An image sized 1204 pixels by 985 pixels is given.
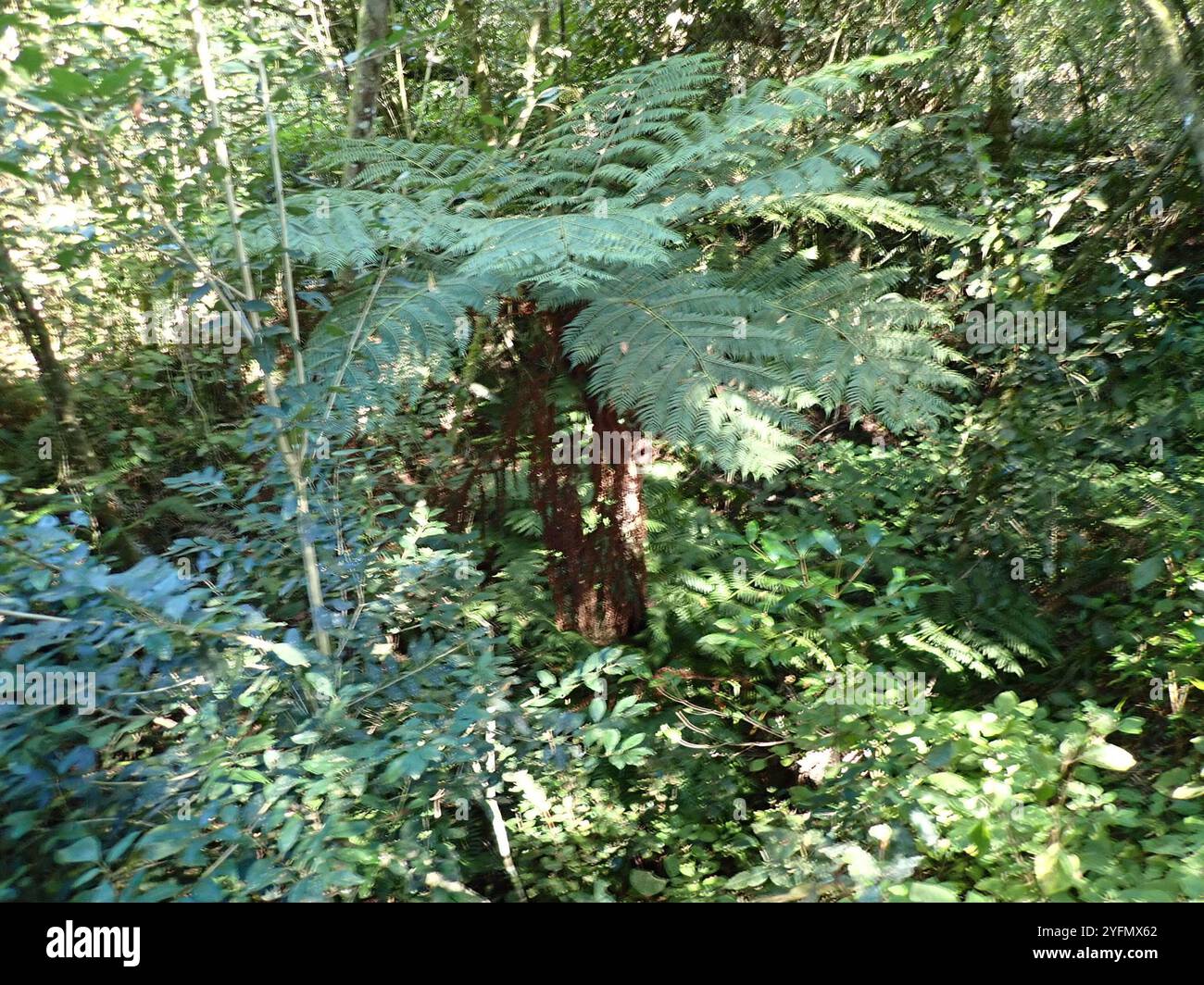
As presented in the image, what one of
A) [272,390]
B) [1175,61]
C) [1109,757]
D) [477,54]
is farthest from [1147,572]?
[477,54]

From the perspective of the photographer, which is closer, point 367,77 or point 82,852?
point 82,852

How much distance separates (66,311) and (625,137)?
2.93 meters

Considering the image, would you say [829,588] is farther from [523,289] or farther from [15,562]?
[15,562]

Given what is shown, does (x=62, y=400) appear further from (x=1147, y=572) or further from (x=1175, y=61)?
(x=1175, y=61)

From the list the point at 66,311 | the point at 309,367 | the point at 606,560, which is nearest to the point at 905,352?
the point at 606,560

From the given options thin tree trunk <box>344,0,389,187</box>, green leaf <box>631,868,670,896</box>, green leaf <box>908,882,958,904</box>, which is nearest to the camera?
green leaf <box>908,882,958,904</box>

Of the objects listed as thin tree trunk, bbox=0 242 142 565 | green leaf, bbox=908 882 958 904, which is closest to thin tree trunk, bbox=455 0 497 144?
thin tree trunk, bbox=0 242 142 565

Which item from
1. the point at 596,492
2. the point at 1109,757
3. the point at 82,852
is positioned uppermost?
the point at 596,492

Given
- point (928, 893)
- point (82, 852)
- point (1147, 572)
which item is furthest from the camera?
point (1147, 572)

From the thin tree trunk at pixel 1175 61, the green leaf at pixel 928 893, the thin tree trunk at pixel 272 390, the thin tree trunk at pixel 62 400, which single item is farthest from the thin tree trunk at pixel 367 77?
the green leaf at pixel 928 893

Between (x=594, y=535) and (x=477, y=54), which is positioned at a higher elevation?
(x=477, y=54)

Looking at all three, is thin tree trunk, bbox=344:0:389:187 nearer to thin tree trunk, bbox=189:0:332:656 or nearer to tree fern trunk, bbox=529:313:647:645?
tree fern trunk, bbox=529:313:647:645

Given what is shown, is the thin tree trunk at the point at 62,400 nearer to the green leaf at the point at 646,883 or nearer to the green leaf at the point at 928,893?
the green leaf at the point at 646,883
